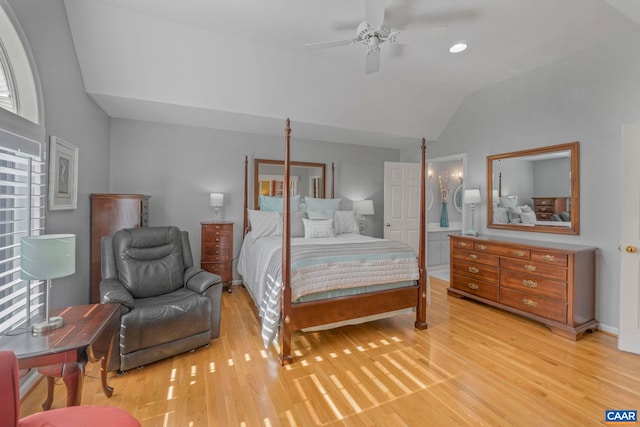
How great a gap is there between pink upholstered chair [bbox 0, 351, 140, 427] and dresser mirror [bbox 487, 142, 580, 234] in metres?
4.27

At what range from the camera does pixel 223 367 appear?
2.33 meters

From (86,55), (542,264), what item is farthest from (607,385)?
(86,55)

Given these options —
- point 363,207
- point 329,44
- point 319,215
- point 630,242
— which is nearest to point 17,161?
point 329,44

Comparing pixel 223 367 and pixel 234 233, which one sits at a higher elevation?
pixel 234 233

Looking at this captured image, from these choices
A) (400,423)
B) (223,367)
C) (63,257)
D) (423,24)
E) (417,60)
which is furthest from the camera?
(417,60)

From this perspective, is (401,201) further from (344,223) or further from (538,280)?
(538,280)

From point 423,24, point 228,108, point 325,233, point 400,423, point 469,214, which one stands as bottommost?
point 400,423

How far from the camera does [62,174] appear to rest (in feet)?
8.32

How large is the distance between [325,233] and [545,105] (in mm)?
3128

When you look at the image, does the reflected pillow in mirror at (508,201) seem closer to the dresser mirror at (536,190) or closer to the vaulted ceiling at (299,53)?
the dresser mirror at (536,190)

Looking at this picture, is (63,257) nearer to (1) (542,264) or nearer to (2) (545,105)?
(1) (542,264)

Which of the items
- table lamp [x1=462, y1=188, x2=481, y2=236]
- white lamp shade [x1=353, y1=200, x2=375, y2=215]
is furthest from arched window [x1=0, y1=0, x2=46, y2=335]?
table lamp [x1=462, y1=188, x2=481, y2=236]

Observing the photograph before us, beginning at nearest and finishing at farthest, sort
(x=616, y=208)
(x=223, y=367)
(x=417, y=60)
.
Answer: (x=223, y=367)
(x=616, y=208)
(x=417, y=60)

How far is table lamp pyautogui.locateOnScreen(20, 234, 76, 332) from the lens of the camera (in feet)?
4.99
